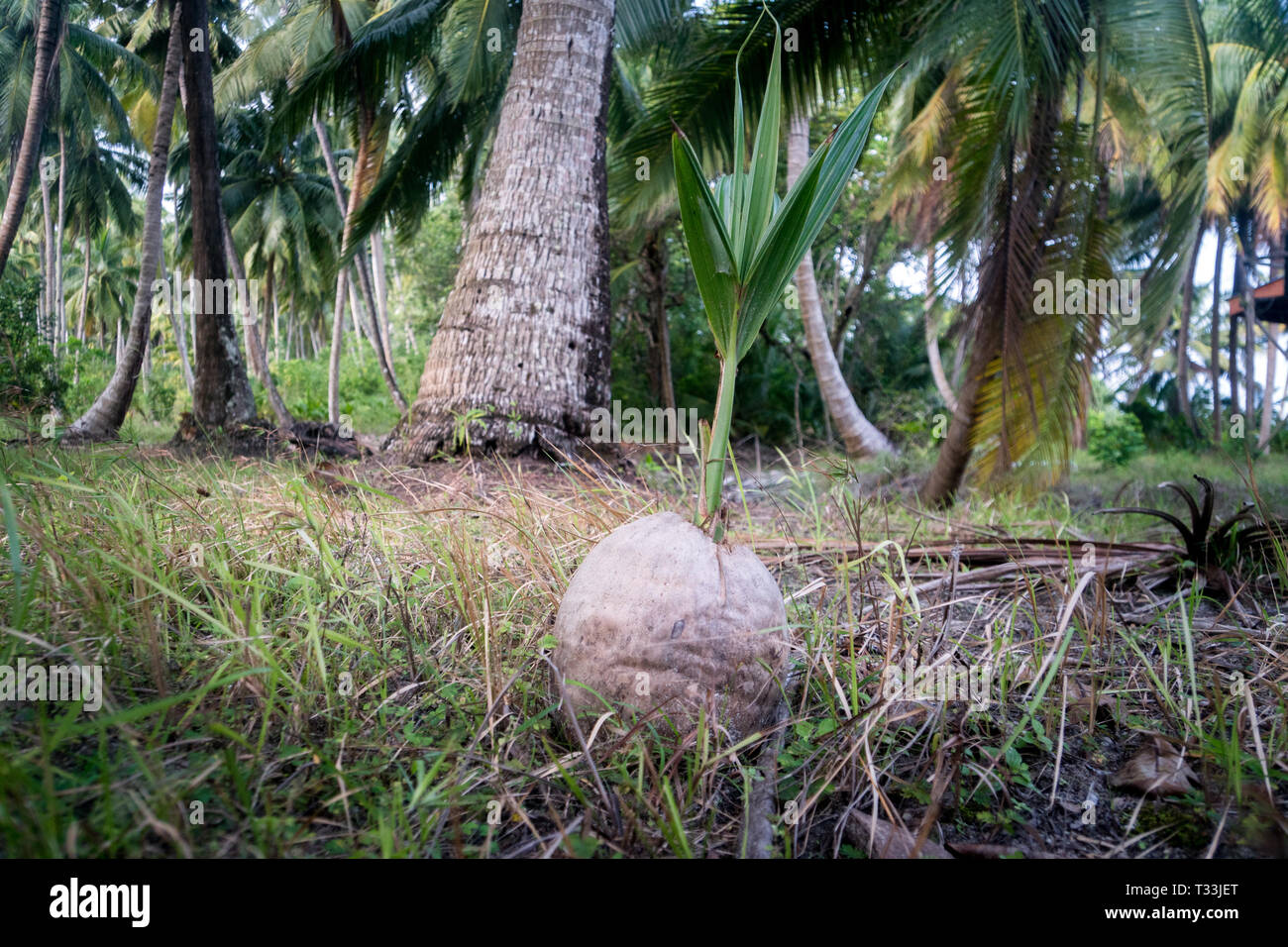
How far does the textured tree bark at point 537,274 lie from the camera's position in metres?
3.31

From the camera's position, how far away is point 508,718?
1358 millimetres

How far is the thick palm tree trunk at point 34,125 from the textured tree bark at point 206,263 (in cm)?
115

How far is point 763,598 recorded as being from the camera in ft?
4.48

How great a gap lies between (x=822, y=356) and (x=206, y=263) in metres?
5.85

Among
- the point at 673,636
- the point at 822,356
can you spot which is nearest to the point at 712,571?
the point at 673,636

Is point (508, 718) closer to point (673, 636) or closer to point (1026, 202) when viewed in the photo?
point (673, 636)

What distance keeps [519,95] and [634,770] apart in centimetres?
342

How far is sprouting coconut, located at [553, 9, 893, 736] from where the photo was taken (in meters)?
1.26

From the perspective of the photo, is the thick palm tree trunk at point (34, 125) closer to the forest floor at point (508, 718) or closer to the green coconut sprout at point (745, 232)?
the forest floor at point (508, 718)

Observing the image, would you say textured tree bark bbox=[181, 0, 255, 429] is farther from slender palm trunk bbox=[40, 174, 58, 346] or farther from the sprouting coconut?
the sprouting coconut

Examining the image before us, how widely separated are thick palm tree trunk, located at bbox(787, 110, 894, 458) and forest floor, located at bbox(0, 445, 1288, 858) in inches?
220

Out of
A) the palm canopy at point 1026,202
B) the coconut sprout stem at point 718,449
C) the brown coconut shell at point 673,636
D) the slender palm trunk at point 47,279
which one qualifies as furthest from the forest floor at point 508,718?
the slender palm trunk at point 47,279

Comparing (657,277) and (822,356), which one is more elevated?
(657,277)
